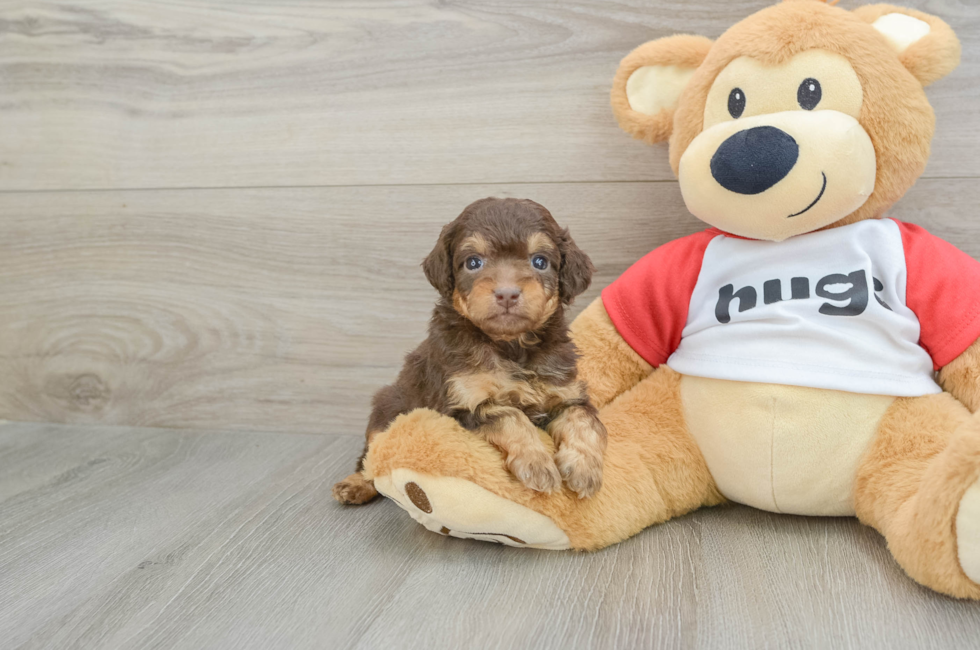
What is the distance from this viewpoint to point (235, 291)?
2.34 metres

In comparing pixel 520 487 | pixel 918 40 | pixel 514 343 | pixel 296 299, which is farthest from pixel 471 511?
pixel 918 40

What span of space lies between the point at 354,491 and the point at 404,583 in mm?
456

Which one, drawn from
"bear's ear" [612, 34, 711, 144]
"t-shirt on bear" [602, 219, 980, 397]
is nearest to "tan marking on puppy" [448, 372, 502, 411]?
Result: "t-shirt on bear" [602, 219, 980, 397]

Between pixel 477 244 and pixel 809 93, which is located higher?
pixel 809 93

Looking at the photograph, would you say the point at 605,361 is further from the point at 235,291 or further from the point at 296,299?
the point at 235,291

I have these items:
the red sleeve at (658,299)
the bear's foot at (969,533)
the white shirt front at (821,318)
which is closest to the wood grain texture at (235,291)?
the red sleeve at (658,299)

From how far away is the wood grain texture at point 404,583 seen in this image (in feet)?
3.92

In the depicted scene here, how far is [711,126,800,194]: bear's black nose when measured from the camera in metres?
1.39

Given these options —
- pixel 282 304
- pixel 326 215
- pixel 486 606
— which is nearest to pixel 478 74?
pixel 326 215

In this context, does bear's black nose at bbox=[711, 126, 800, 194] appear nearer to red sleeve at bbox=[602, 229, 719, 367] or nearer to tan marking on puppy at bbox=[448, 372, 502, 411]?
red sleeve at bbox=[602, 229, 719, 367]

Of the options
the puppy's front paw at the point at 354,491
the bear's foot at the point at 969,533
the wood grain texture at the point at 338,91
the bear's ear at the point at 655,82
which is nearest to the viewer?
the bear's foot at the point at 969,533

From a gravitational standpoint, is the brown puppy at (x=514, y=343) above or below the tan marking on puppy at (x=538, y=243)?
below

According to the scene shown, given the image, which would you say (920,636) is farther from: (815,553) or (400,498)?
(400,498)

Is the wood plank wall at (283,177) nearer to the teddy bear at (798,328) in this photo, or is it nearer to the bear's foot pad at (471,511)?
the teddy bear at (798,328)
